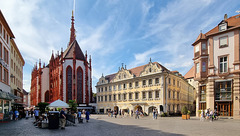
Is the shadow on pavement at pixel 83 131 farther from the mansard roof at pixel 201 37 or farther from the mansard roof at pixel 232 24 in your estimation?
the mansard roof at pixel 232 24

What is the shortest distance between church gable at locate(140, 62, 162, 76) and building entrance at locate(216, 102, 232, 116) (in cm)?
1471

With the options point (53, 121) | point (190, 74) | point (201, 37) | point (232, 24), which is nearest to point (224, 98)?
point (201, 37)

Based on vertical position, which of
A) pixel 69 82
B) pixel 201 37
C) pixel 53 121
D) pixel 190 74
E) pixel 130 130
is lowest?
pixel 130 130

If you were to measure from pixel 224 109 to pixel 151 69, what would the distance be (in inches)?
708

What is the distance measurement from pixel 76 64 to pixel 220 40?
45131 millimetres

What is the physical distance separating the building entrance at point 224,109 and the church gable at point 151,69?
48.3 feet

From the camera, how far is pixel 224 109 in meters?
28.9

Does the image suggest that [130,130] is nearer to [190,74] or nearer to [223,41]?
[223,41]

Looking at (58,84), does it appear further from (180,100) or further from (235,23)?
(235,23)

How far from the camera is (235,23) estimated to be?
2972cm

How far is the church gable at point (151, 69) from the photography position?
42481mm

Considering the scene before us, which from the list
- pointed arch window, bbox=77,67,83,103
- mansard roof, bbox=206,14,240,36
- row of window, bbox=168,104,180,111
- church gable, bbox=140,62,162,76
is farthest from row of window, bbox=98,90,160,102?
mansard roof, bbox=206,14,240,36

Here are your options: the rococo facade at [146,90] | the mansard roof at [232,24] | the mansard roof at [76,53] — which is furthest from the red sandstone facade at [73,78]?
the mansard roof at [232,24]

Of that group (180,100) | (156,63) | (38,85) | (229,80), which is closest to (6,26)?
(156,63)
